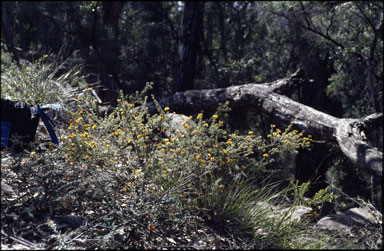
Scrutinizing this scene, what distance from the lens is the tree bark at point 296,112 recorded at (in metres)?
5.20

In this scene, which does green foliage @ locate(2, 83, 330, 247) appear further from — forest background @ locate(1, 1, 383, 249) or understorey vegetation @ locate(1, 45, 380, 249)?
forest background @ locate(1, 1, 383, 249)

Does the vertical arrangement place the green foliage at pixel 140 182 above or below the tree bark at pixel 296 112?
below

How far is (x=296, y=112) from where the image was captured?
20.7 feet

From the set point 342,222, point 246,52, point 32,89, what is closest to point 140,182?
point 342,222

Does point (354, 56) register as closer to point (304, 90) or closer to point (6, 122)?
point (304, 90)

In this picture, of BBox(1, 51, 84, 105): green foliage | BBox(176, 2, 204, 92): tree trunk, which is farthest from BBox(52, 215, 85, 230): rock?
BBox(176, 2, 204, 92): tree trunk

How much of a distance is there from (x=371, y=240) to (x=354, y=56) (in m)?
5.55

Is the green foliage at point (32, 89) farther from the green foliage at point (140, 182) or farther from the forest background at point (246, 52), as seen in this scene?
the green foliage at point (140, 182)

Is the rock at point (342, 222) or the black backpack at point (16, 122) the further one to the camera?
the black backpack at point (16, 122)

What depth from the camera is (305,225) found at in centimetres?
420

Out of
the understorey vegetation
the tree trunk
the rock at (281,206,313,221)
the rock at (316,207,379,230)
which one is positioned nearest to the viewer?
the understorey vegetation

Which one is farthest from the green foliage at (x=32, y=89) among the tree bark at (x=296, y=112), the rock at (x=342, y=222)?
the rock at (x=342, y=222)

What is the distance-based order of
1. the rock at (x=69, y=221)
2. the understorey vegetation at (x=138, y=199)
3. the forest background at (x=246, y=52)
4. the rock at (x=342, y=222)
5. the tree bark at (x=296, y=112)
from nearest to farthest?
the understorey vegetation at (x=138, y=199) → the rock at (x=69, y=221) → the rock at (x=342, y=222) → the tree bark at (x=296, y=112) → the forest background at (x=246, y=52)

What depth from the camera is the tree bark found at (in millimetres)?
5199
